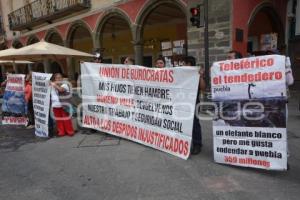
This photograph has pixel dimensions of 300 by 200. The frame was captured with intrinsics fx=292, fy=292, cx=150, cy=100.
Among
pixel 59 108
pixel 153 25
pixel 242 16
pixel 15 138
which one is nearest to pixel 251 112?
pixel 59 108

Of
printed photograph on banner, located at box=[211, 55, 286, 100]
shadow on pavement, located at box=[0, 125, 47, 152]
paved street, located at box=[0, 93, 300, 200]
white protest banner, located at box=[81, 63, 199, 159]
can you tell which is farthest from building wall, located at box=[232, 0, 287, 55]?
shadow on pavement, located at box=[0, 125, 47, 152]

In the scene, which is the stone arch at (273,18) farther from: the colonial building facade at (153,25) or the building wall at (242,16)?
the building wall at (242,16)

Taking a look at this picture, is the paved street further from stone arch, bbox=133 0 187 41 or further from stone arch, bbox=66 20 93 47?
stone arch, bbox=66 20 93 47

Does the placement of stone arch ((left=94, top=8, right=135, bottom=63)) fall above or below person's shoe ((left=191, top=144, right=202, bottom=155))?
above

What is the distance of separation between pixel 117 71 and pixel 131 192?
273 cm

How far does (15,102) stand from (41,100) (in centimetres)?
198

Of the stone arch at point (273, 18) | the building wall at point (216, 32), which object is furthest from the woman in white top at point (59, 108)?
the stone arch at point (273, 18)

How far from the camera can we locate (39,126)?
21.4ft

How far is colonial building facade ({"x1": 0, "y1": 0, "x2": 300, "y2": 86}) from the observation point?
9.02 metres

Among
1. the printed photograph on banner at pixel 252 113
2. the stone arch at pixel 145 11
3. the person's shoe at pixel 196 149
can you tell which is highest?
the stone arch at pixel 145 11

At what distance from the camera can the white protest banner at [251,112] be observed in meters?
3.69

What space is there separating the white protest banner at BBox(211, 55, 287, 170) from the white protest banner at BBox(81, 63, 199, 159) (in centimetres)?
45

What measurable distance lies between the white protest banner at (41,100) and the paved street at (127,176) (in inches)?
34.4

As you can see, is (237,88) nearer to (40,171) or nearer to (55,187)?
(55,187)
